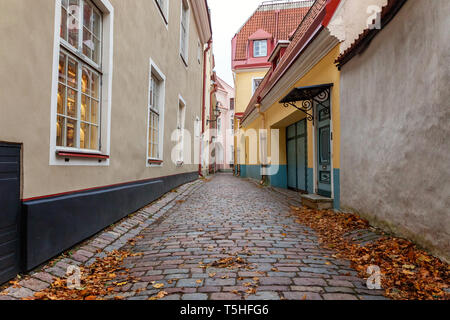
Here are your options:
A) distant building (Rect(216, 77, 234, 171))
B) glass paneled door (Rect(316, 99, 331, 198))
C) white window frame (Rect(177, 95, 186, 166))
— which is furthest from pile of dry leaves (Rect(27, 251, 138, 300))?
distant building (Rect(216, 77, 234, 171))

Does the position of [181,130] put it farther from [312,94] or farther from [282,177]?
[312,94]

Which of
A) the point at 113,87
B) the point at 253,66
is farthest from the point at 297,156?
the point at 253,66

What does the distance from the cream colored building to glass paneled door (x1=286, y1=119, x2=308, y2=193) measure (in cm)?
454

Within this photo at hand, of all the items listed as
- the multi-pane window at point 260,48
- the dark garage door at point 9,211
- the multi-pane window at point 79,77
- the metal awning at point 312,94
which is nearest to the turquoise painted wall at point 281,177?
the metal awning at point 312,94

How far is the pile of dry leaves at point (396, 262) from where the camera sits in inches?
93.8

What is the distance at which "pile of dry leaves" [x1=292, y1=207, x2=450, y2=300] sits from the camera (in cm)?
238

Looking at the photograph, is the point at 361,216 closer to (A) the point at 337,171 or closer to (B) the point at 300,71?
(A) the point at 337,171

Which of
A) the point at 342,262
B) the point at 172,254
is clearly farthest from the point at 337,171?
the point at 172,254

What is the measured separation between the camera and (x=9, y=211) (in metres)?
2.40

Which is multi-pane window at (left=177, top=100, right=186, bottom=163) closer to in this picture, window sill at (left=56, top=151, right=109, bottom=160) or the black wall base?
the black wall base

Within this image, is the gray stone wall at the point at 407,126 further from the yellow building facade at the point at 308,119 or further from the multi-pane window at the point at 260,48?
the multi-pane window at the point at 260,48

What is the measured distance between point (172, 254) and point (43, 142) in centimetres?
183

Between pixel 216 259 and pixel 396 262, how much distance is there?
1.85m
